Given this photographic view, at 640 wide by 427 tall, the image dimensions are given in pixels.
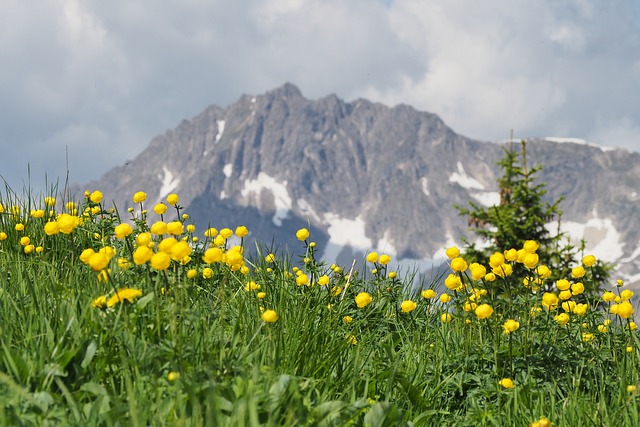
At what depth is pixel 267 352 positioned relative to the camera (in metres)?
3.12

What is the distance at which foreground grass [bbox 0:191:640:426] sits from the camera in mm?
2453

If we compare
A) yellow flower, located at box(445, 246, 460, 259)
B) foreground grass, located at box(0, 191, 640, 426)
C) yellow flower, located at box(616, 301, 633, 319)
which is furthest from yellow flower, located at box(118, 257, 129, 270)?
yellow flower, located at box(616, 301, 633, 319)

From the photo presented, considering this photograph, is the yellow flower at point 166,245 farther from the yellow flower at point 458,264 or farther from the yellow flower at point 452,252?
the yellow flower at point 452,252

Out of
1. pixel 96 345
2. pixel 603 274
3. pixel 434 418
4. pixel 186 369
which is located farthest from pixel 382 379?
pixel 603 274

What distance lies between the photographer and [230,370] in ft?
8.85

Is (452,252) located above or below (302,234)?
below

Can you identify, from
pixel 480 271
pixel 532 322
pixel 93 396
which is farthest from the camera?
pixel 532 322

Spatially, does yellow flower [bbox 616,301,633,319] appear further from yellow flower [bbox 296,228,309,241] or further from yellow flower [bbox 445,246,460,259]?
yellow flower [bbox 296,228,309,241]

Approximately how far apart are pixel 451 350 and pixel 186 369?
6.99ft

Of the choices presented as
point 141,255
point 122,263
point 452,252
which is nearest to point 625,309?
point 452,252

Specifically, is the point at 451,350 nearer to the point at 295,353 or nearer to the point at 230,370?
the point at 295,353

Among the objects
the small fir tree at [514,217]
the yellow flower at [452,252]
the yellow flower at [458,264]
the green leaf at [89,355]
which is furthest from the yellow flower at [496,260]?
the small fir tree at [514,217]

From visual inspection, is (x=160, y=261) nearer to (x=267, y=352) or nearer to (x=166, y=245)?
(x=166, y=245)

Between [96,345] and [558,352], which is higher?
[558,352]
